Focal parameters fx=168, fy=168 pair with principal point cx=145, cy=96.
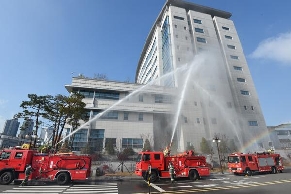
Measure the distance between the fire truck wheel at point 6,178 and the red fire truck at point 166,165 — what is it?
10480 millimetres

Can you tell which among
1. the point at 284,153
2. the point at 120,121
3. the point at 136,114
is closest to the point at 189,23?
the point at 136,114

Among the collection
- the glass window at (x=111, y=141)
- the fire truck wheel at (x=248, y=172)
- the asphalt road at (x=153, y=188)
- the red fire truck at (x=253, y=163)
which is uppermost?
the glass window at (x=111, y=141)

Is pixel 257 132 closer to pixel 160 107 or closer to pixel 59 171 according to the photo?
pixel 160 107

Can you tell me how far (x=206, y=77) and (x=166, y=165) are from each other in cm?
3453

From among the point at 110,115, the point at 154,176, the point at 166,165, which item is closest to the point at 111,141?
the point at 110,115

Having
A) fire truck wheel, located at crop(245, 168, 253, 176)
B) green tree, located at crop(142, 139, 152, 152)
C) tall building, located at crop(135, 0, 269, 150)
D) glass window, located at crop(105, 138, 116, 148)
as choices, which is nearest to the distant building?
glass window, located at crop(105, 138, 116, 148)

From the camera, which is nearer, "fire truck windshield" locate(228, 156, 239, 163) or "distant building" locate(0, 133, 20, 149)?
"fire truck windshield" locate(228, 156, 239, 163)

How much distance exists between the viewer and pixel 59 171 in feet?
46.6

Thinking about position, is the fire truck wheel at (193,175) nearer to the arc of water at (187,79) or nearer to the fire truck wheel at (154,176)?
the fire truck wheel at (154,176)

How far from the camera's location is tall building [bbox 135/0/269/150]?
40312 millimetres

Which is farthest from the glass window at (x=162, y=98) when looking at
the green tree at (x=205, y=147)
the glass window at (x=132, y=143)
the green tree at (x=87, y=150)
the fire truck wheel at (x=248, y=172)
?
the fire truck wheel at (x=248, y=172)

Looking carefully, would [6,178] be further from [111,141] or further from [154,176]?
[111,141]

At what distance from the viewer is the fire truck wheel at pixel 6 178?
13359mm

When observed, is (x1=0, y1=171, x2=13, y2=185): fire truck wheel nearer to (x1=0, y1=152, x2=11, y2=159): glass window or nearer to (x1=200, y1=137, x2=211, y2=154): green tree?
(x1=0, y1=152, x2=11, y2=159): glass window
